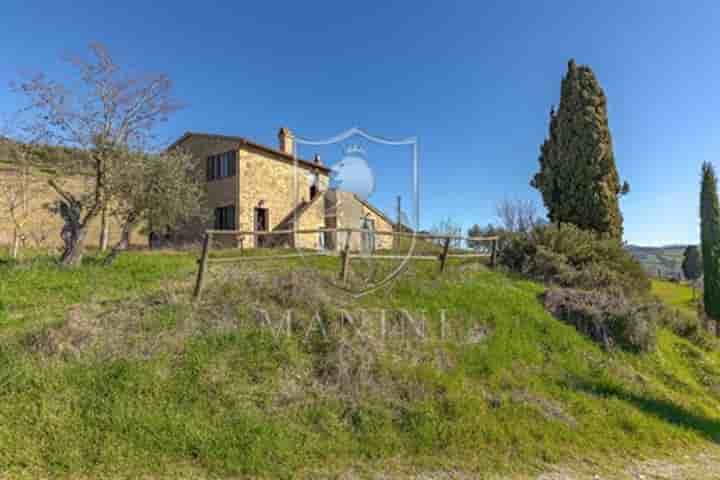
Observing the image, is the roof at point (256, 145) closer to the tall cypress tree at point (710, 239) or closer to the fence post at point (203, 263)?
the fence post at point (203, 263)

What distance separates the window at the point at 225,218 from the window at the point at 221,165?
1.71 metres

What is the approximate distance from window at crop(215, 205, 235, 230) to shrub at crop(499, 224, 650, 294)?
13261mm

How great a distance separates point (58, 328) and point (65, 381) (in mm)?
1023

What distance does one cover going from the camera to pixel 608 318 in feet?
22.4

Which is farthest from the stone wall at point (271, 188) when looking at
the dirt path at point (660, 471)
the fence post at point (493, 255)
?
the dirt path at point (660, 471)

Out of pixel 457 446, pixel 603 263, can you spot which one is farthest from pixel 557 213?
pixel 457 446

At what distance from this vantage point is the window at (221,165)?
17797 millimetres

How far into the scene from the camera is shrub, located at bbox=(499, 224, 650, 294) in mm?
8969

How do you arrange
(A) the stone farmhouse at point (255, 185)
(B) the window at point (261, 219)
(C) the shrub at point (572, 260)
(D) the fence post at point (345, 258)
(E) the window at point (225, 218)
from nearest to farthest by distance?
(D) the fence post at point (345, 258) < (C) the shrub at point (572, 260) < (A) the stone farmhouse at point (255, 185) < (E) the window at point (225, 218) < (B) the window at point (261, 219)

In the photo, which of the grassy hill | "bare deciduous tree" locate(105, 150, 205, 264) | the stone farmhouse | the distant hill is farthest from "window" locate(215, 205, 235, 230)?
the distant hill

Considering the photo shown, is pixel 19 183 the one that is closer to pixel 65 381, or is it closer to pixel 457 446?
pixel 65 381

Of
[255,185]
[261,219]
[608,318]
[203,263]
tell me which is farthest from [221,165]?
[608,318]

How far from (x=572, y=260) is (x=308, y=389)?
883 centimetres

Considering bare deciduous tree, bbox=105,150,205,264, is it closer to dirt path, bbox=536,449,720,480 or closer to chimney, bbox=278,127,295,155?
chimney, bbox=278,127,295,155
